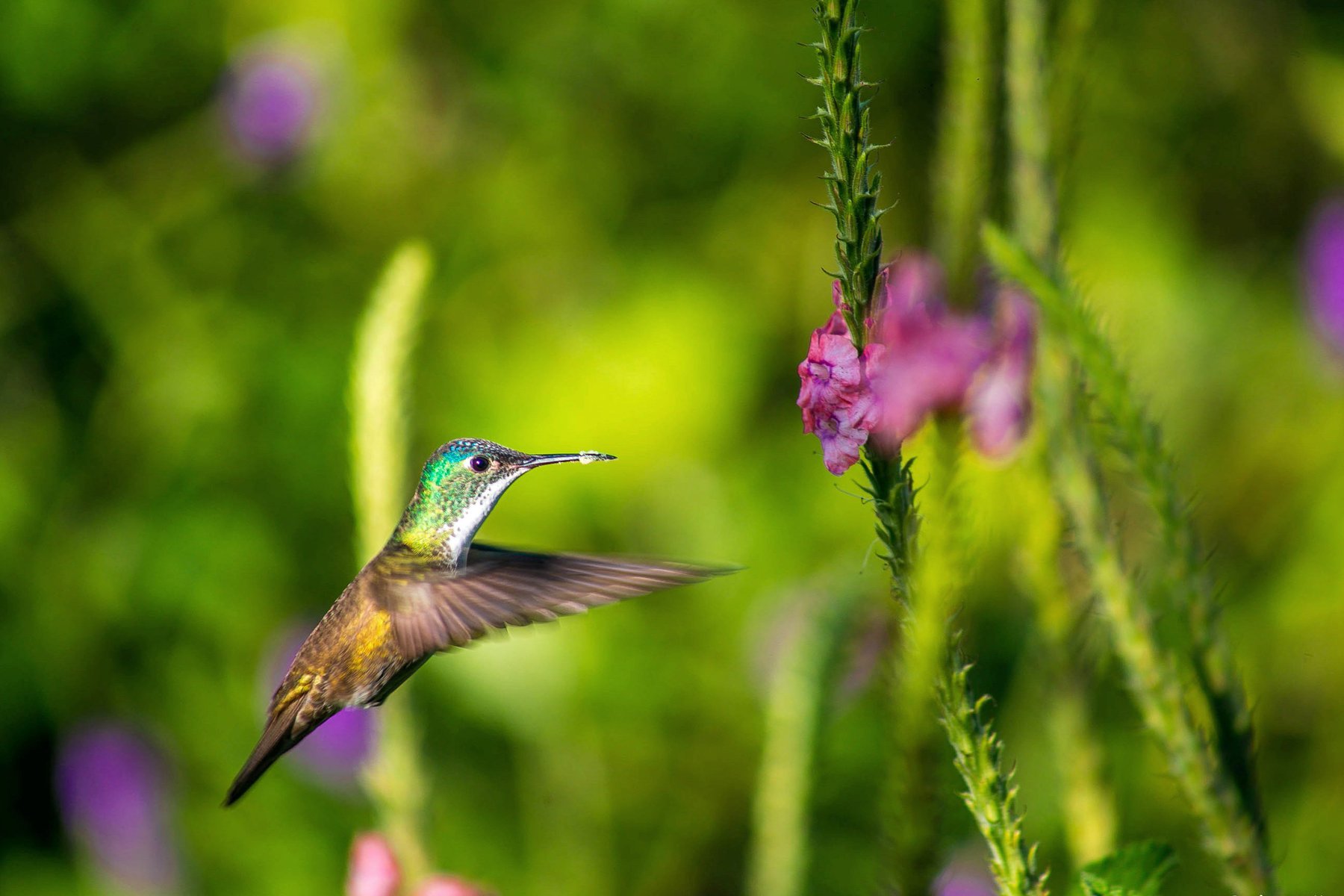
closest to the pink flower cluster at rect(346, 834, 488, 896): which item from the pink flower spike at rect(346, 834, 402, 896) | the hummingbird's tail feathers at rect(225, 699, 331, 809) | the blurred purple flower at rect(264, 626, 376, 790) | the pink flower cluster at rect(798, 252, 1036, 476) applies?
the pink flower spike at rect(346, 834, 402, 896)

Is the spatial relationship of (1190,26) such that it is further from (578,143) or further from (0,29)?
(0,29)

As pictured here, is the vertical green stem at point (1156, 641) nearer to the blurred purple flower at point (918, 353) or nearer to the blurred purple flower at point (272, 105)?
the blurred purple flower at point (918, 353)

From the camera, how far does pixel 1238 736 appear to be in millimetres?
1113

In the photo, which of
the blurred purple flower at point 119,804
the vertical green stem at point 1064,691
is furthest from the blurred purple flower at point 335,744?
the vertical green stem at point 1064,691

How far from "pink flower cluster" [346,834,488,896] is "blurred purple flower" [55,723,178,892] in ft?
6.72

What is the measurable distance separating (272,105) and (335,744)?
68.1 inches

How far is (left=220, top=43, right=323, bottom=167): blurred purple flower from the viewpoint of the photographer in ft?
11.4

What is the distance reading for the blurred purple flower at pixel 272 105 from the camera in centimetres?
348

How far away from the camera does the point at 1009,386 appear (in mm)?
1421

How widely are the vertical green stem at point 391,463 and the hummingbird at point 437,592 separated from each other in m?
0.06

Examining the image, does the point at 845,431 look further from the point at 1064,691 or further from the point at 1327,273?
the point at 1327,273

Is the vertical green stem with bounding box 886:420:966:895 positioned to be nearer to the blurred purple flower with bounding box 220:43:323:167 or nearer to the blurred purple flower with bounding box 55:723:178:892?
the blurred purple flower with bounding box 55:723:178:892

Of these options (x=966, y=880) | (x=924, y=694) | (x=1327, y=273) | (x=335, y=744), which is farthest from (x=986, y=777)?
(x=1327, y=273)

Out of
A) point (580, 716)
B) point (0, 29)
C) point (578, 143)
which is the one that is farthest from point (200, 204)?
point (580, 716)
